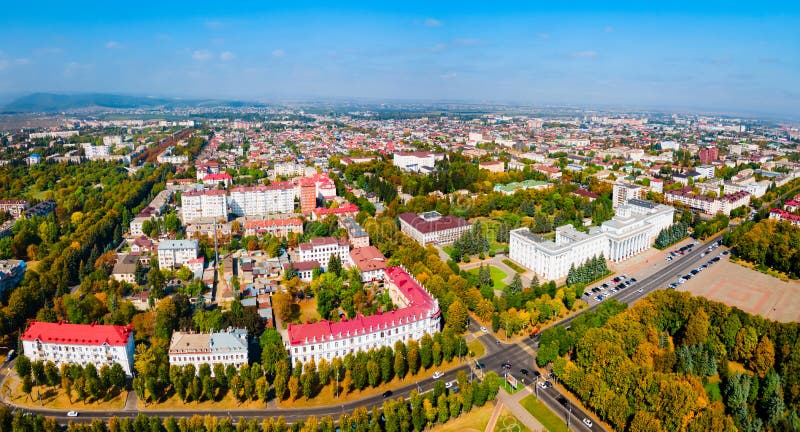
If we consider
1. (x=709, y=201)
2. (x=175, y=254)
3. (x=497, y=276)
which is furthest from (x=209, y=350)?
(x=709, y=201)

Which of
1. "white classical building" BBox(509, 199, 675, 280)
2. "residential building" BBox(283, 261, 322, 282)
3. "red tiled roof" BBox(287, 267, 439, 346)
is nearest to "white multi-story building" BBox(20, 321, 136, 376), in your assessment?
"red tiled roof" BBox(287, 267, 439, 346)

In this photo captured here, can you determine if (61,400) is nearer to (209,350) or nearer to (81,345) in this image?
(81,345)

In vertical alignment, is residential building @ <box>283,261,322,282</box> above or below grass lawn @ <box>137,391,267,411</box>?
above

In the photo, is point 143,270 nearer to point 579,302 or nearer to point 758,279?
point 579,302

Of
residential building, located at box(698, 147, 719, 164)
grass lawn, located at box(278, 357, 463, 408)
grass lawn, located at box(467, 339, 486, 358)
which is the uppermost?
residential building, located at box(698, 147, 719, 164)

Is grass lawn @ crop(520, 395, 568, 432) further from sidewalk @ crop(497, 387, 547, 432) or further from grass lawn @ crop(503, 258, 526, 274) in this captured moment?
grass lawn @ crop(503, 258, 526, 274)

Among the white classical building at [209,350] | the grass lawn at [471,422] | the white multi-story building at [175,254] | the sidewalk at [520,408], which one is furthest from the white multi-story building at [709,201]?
the white multi-story building at [175,254]

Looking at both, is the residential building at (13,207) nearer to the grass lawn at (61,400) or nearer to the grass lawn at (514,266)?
the grass lawn at (61,400)
